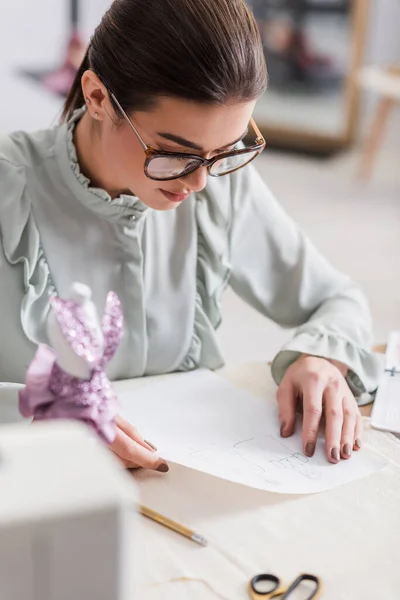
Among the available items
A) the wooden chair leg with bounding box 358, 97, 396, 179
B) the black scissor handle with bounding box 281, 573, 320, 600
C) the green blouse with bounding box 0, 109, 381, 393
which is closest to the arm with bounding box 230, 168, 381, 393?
the green blouse with bounding box 0, 109, 381, 393

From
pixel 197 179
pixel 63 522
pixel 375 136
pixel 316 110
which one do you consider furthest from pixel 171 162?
pixel 316 110

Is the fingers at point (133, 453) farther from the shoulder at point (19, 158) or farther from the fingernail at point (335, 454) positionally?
the shoulder at point (19, 158)

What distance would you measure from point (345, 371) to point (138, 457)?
377 mm

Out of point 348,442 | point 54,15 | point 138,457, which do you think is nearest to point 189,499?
point 138,457

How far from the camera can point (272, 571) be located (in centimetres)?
84

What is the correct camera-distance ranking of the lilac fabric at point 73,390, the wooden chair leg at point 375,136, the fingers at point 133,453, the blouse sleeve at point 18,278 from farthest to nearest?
the wooden chair leg at point 375,136
the blouse sleeve at point 18,278
the fingers at point 133,453
the lilac fabric at point 73,390

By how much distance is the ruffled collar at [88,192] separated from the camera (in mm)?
1220

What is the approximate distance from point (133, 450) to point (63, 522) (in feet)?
1.50

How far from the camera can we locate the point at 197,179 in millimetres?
1100

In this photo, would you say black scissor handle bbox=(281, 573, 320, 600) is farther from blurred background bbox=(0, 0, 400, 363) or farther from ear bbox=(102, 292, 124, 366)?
blurred background bbox=(0, 0, 400, 363)

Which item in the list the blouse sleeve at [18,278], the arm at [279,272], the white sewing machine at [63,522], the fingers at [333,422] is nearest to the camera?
the white sewing machine at [63,522]

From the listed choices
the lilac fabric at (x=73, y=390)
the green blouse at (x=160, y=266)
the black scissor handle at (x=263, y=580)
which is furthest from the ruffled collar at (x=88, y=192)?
the black scissor handle at (x=263, y=580)

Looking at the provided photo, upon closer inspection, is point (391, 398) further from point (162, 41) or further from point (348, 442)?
point (162, 41)

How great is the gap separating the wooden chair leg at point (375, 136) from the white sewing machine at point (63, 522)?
4.18 m
